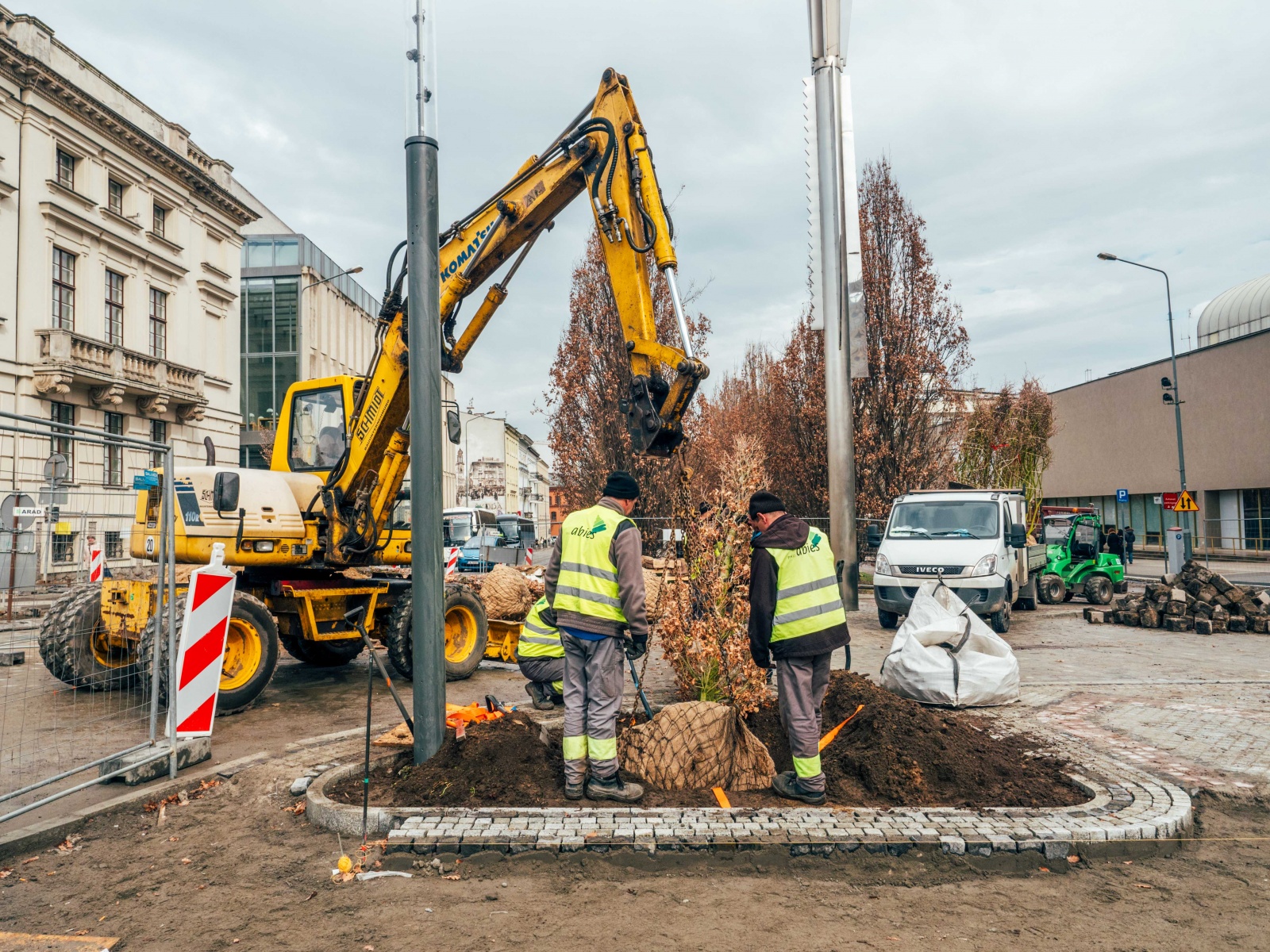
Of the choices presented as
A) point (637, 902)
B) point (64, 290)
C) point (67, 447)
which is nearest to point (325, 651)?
point (67, 447)

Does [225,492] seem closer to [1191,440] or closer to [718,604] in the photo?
[718,604]

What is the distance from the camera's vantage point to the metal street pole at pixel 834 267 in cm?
1554

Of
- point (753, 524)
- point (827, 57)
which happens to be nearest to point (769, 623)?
point (753, 524)

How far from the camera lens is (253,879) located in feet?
13.4

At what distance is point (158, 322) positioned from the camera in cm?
2759

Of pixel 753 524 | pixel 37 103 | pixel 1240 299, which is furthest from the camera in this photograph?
pixel 1240 299

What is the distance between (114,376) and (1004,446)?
27.1 m

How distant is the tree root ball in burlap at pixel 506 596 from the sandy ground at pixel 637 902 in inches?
255

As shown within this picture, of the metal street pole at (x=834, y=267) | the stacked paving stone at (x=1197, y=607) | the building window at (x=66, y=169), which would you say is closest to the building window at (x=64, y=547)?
the metal street pole at (x=834, y=267)

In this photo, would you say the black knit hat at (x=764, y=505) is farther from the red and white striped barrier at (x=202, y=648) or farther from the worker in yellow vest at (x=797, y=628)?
the red and white striped barrier at (x=202, y=648)

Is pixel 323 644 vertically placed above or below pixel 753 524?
below

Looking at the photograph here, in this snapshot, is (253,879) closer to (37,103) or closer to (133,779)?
(133,779)

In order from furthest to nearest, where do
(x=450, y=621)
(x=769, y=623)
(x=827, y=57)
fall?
(x=827, y=57)
(x=450, y=621)
(x=769, y=623)

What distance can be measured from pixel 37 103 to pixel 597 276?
15.1 m
